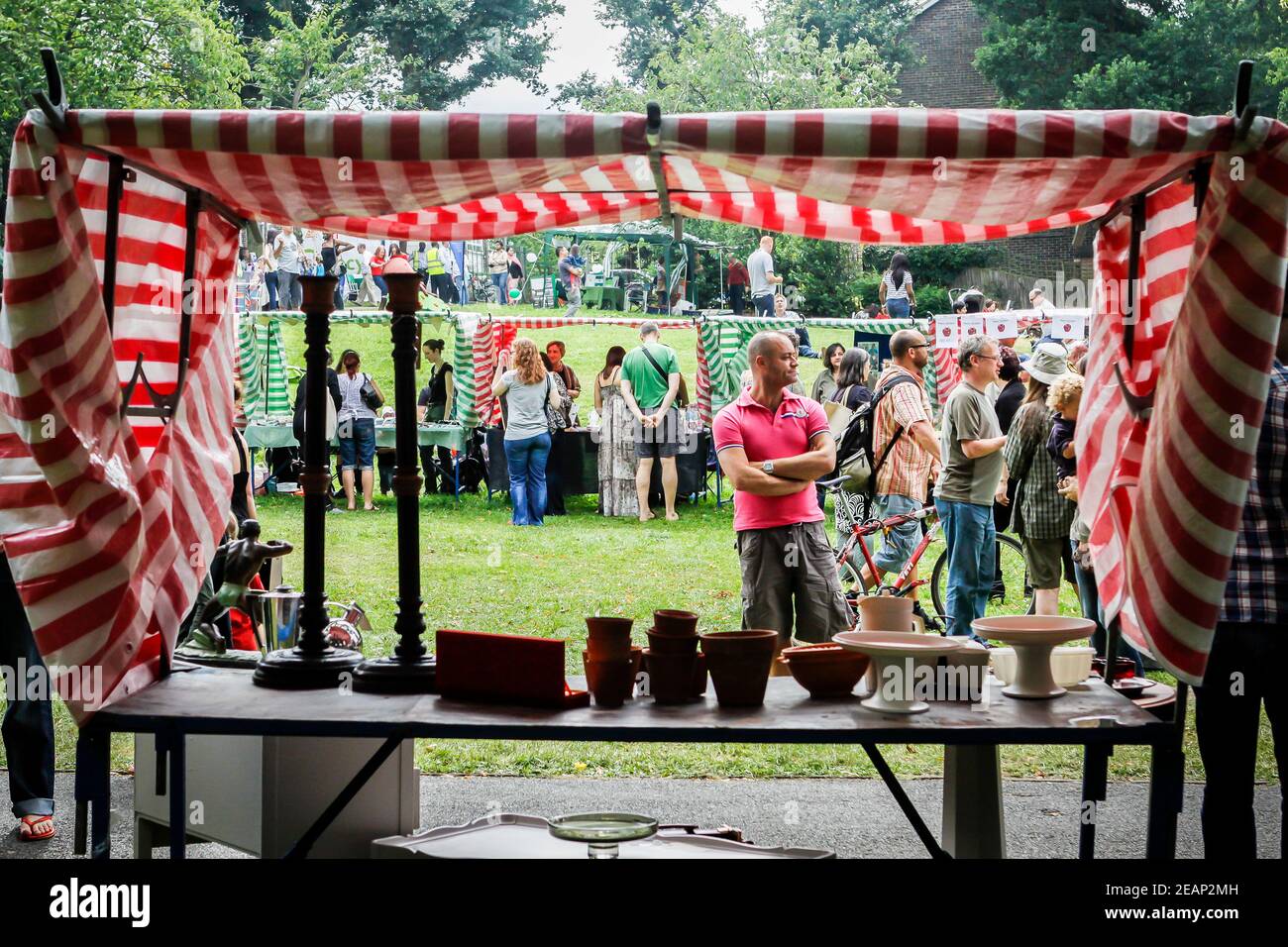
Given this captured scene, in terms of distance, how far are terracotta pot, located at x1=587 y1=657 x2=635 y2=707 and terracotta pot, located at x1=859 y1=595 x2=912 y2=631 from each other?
78cm

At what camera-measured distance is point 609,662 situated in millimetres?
3438

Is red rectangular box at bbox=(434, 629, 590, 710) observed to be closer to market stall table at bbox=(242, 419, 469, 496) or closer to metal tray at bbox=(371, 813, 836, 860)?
metal tray at bbox=(371, 813, 836, 860)

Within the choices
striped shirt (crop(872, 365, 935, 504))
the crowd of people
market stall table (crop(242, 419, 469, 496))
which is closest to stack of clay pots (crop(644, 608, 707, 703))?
striped shirt (crop(872, 365, 935, 504))

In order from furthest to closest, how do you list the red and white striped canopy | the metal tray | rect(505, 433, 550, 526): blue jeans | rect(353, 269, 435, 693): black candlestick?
rect(505, 433, 550, 526): blue jeans, rect(353, 269, 435, 693): black candlestick, the metal tray, the red and white striped canopy

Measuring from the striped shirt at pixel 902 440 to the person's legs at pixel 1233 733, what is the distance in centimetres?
427

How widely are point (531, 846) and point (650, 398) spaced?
32.0 ft

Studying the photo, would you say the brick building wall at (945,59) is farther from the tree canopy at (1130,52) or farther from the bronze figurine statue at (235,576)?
the bronze figurine statue at (235,576)

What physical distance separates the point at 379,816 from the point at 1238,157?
9.64 feet

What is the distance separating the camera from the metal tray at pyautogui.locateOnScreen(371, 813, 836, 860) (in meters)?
3.55

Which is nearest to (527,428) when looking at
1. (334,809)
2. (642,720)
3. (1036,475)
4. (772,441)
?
(1036,475)

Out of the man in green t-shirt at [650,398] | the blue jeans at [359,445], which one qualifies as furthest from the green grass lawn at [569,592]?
the man in green t-shirt at [650,398]
